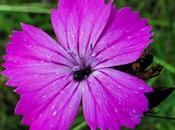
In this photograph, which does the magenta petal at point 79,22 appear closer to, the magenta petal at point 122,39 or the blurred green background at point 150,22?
the magenta petal at point 122,39

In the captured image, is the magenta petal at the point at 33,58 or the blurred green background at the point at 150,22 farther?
the blurred green background at the point at 150,22

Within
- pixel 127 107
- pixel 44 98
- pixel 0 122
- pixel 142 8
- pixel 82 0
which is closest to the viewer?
pixel 127 107

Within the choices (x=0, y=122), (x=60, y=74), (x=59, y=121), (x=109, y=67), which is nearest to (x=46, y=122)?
(x=59, y=121)

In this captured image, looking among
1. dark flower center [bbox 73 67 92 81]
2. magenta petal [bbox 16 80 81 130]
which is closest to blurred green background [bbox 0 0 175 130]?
dark flower center [bbox 73 67 92 81]

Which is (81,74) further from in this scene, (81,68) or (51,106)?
(51,106)

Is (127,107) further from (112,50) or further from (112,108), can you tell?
(112,50)

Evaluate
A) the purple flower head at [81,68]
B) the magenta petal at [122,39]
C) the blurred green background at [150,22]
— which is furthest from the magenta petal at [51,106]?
the blurred green background at [150,22]
